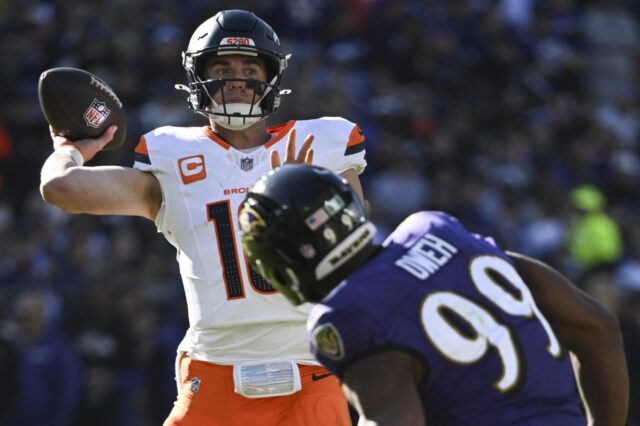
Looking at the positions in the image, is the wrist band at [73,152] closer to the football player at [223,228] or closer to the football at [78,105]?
the football player at [223,228]

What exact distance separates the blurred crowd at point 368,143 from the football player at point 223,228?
3.96 m

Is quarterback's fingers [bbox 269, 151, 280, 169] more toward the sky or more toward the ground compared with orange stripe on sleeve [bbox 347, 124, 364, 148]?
more toward the sky

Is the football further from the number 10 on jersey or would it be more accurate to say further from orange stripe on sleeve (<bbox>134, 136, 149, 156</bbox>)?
the number 10 on jersey

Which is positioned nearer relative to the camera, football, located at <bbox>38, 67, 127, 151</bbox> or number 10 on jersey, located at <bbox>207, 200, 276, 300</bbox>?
number 10 on jersey, located at <bbox>207, 200, 276, 300</bbox>

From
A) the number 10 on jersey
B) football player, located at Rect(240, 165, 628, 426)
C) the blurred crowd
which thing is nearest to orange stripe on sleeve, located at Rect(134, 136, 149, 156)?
the number 10 on jersey

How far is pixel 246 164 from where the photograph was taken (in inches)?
161

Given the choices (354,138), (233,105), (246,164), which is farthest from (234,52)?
(354,138)

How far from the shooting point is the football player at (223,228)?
3.90 metres

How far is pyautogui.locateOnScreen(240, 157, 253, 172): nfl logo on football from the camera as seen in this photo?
13.3 ft

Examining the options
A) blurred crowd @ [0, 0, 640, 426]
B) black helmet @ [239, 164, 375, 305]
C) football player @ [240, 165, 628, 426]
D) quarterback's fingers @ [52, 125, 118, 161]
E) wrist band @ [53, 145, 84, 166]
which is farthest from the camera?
blurred crowd @ [0, 0, 640, 426]

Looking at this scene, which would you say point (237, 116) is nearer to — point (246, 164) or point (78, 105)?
point (246, 164)

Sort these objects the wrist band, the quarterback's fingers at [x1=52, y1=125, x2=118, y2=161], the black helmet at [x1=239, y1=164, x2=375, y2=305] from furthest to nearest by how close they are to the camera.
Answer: the quarterback's fingers at [x1=52, y1=125, x2=118, y2=161] < the wrist band < the black helmet at [x1=239, y1=164, x2=375, y2=305]

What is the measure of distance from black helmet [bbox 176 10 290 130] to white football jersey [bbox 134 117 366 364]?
0.38 feet

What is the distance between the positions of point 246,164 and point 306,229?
1.30 m
